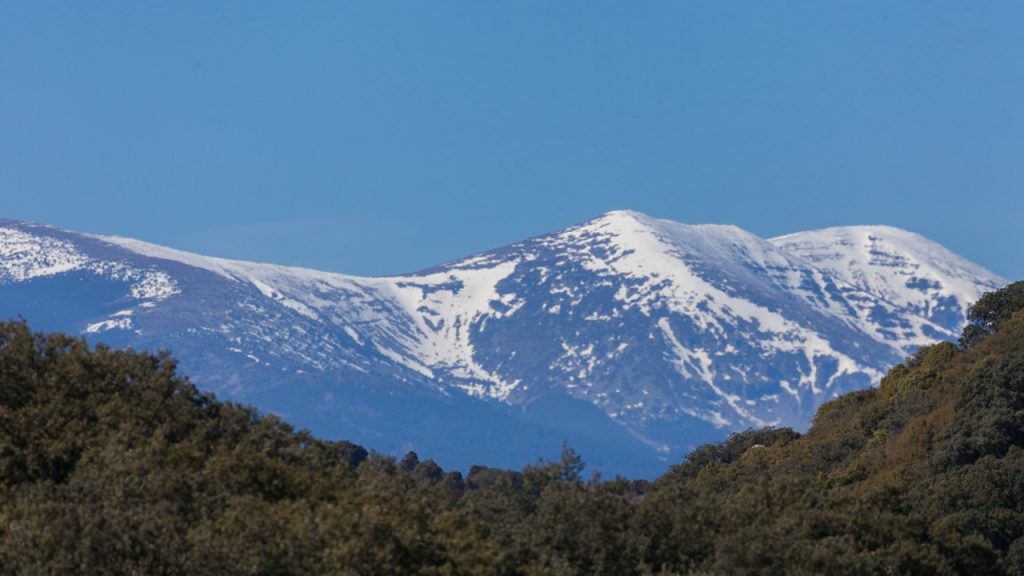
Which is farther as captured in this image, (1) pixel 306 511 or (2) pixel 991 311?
(2) pixel 991 311

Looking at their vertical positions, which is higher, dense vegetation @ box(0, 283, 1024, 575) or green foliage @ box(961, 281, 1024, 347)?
green foliage @ box(961, 281, 1024, 347)

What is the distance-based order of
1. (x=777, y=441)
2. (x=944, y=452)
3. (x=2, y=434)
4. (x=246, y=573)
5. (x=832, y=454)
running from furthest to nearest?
1. (x=777, y=441)
2. (x=832, y=454)
3. (x=944, y=452)
4. (x=2, y=434)
5. (x=246, y=573)

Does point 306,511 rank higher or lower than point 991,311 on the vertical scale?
lower

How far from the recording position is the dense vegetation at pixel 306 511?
46.7 meters

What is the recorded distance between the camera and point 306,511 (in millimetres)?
52312

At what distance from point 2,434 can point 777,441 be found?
8252 centimetres

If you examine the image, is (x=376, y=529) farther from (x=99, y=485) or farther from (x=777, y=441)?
(x=777, y=441)

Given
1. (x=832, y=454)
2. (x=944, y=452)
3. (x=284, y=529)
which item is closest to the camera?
(x=284, y=529)

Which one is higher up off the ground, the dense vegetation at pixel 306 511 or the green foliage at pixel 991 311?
the green foliage at pixel 991 311

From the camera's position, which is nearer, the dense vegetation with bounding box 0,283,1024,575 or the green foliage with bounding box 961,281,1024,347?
the dense vegetation with bounding box 0,283,1024,575

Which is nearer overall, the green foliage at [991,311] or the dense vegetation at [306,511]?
the dense vegetation at [306,511]

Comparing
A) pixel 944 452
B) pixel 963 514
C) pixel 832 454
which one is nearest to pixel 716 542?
pixel 963 514

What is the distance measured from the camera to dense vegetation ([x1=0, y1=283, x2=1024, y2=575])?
46688mm

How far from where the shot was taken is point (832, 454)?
11212 centimetres
